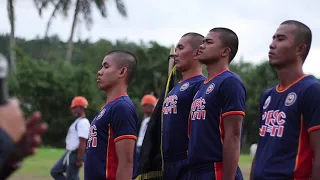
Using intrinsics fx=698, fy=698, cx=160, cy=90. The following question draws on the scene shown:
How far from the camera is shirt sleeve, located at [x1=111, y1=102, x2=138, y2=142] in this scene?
6664 mm

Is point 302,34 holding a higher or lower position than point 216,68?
higher

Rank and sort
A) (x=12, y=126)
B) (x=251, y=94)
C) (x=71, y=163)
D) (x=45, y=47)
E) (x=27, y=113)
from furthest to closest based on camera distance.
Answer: (x=45, y=47) → (x=251, y=94) → (x=27, y=113) → (x=71, y=163) → (x=12, y=126)

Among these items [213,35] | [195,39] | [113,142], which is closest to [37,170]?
[195,39]

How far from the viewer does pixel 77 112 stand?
1384 centimetres

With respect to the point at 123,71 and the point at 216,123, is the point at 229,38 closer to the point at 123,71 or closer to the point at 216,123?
the point at 216,123

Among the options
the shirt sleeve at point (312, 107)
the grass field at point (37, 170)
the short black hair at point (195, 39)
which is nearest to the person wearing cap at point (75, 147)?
the grass field at point (37, 170)

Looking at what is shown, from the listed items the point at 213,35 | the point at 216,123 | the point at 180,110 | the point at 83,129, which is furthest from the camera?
the point at 83,129

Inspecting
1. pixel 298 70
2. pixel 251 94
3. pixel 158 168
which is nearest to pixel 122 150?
pixel 158 168

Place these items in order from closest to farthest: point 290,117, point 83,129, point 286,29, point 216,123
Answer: point 290,117 < point 286,29 < point 216,123 < point 83,129

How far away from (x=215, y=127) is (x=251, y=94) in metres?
45.0

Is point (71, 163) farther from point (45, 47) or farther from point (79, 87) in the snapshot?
point (45, 47)

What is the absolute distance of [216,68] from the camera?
6.73 m

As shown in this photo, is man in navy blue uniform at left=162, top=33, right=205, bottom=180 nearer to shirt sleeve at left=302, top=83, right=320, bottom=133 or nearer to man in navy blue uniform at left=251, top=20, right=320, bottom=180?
man in navy blue uniform at left=251, top=20, right=320, bottom=180

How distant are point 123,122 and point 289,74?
187cm
